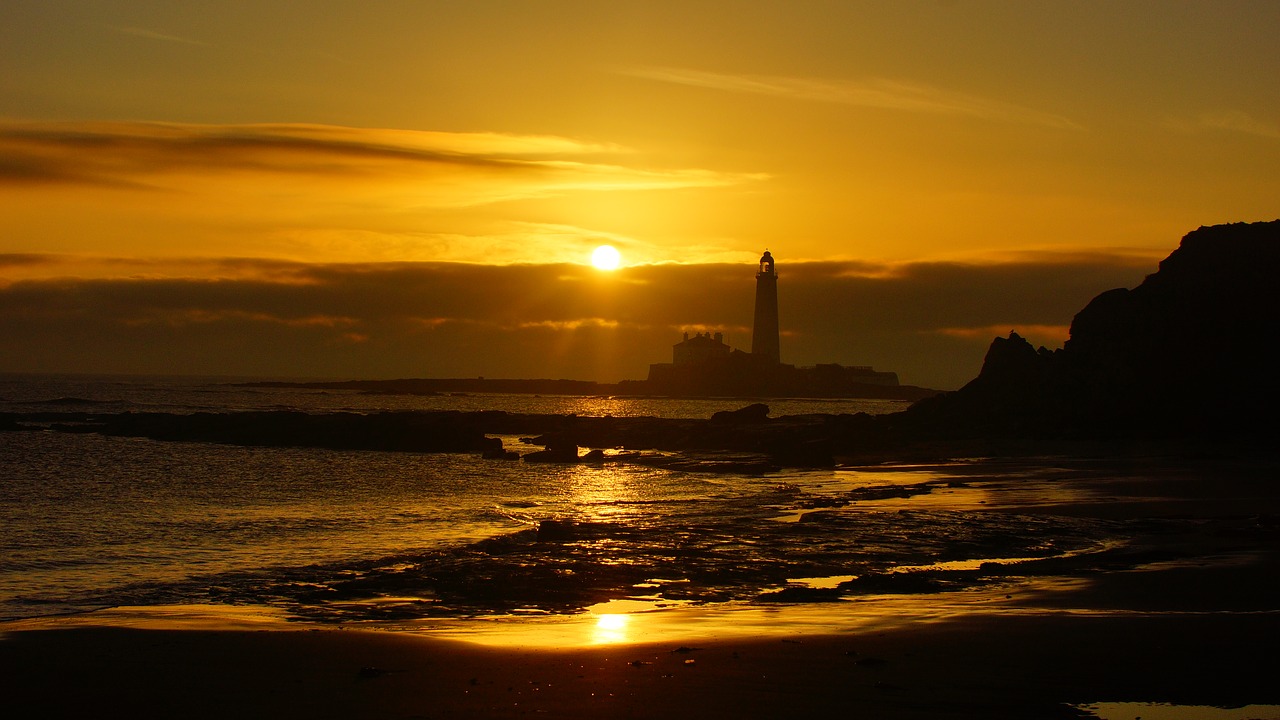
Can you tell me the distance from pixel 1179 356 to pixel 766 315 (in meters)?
96.5

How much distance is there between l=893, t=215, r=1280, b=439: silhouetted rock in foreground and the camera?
47906mm

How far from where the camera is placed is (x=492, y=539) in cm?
2270

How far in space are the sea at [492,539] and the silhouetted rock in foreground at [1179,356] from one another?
11.1 meters

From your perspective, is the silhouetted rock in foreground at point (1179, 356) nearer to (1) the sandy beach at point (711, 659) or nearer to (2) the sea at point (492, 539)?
(2) the sea at point (492, 539)

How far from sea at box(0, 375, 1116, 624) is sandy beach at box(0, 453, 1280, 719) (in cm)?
160

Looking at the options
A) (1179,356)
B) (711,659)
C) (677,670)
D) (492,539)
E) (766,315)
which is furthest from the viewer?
(766,315)

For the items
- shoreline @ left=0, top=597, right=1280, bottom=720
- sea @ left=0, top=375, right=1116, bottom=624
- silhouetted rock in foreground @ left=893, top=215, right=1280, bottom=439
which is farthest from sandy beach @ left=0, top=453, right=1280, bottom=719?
silhouetted rock in foreground @ left=893, top=215, right=1280, bottom=439

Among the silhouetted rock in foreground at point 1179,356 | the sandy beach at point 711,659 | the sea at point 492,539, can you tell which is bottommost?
the sea at point 492,539

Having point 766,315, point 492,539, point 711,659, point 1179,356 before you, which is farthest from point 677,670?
point 766,315

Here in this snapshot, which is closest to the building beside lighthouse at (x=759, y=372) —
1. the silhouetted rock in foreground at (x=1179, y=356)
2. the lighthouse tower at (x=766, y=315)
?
the lighthouse tower at (x=766, y=315)

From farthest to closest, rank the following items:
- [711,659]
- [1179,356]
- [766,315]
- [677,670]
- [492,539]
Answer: [766,315], [1179,356], [492,539], [711,659], [677,670]

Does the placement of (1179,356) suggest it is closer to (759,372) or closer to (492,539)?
(492,539)

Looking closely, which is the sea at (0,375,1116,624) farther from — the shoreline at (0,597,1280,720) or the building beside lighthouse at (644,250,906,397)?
the building beside lighthouse at (644,250,906,397)

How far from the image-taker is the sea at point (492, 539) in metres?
16.3
